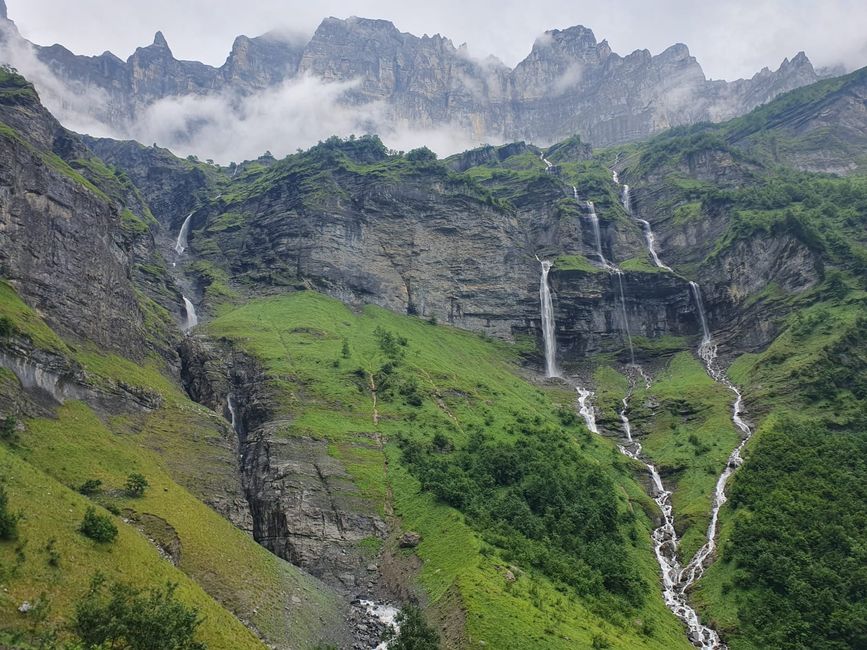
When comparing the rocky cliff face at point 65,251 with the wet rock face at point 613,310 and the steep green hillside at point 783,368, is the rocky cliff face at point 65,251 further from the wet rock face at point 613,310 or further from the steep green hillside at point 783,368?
the wet rock face at point 613,310

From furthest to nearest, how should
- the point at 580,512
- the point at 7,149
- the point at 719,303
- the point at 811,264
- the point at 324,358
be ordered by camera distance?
the point at 719,303
the point at 811,264
the point at 324,358
the point at 7,149
the point at 580,512

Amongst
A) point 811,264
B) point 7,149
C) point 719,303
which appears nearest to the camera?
point 7,149

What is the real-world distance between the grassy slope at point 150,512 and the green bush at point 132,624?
10.9 feet

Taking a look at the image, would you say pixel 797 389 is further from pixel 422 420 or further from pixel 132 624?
pixel 132 624

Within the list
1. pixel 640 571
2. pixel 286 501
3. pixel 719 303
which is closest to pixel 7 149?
pixel 286 501

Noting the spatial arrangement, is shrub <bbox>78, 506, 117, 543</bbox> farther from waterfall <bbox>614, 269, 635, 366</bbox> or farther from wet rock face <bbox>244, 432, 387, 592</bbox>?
waterfall <bbox>614, 269, 635, 366</bbox>

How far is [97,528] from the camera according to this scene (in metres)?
39.8

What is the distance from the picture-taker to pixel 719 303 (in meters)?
134

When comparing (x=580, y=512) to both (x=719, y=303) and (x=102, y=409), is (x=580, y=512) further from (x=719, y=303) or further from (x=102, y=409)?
(x=719, y=303)

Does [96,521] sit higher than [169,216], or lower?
lower

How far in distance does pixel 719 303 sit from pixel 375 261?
77.4m

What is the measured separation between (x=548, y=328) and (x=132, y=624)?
119 m

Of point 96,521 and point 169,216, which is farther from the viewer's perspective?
point 169,216

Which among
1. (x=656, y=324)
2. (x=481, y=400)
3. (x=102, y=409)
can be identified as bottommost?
(x=102, y=409)
